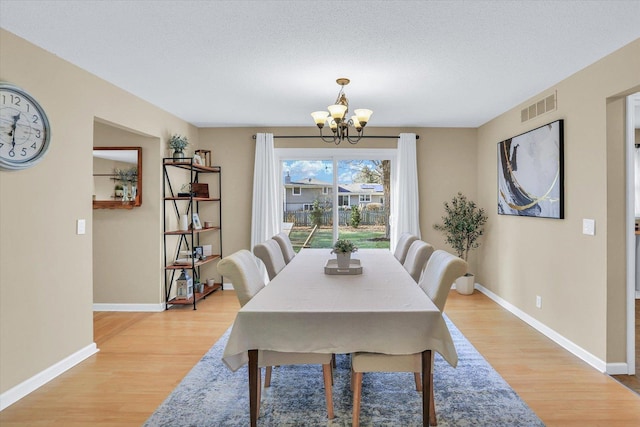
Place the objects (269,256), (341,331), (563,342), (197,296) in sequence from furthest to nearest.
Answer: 1. (197,296)
2. (563,342)
3. (269,256)
4. (341,331)

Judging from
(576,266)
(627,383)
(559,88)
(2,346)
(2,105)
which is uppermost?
(559,88)

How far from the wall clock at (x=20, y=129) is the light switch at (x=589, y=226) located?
420cm

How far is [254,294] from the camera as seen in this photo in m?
2.50

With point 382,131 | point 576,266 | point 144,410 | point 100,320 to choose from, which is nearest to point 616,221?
point 576,266

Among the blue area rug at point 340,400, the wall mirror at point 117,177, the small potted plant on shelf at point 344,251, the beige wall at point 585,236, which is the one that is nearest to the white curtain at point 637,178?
the beige wall at point 585,236

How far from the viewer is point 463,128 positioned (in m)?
5.62

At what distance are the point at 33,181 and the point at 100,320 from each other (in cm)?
218

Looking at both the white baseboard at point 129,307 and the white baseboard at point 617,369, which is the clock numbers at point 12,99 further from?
the white baseboard at point 617,369

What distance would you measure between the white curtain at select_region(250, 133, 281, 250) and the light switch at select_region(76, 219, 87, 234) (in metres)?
2.44

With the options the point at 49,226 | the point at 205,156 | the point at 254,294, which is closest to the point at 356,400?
the point at 254,294

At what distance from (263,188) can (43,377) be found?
3.33m

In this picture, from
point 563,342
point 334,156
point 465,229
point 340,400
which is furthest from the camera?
point 334,156

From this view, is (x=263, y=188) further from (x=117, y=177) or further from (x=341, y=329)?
(x=341, y=329)

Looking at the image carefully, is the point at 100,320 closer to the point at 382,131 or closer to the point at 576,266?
the point at 382,131
